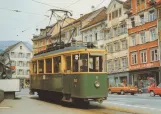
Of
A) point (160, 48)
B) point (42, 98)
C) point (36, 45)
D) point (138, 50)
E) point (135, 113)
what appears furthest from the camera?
point (36, 45)

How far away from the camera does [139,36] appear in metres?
51.1

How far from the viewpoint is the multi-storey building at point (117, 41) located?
179ft

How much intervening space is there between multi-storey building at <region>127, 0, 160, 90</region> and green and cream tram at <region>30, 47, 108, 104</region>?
92.6 ft

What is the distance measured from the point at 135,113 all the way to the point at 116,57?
42816 mm

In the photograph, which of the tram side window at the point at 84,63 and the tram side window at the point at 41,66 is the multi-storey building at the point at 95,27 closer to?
the tram side window at the point at 41,66

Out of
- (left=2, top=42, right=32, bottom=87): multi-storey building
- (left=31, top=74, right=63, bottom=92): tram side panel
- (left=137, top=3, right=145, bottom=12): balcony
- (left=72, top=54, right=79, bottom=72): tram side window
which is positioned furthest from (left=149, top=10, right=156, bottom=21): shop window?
(left=2, top=42, right=32, bottom=87): multi-storey building

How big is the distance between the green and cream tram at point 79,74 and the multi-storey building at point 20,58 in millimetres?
82472

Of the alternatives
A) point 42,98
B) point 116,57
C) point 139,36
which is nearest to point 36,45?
point 116,57

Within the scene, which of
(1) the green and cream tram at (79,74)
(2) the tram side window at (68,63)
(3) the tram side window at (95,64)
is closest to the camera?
(1) the green and cream tram at (79,74)

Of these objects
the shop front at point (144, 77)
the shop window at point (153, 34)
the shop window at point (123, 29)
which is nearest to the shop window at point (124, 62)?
the shop front at point (144, 77)

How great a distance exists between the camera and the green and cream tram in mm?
17469

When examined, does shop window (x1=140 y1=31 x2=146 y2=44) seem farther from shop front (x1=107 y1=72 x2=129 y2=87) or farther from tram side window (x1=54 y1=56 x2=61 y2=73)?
tram side window (x1=54 y1=56 x2=61 y2=73)

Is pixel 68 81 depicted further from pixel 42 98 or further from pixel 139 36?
pixel 139 36

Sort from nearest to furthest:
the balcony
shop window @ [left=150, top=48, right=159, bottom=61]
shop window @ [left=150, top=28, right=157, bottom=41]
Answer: shop window @ [left=150, top=48, right=159, bottom=61] < shop window @ [left=150, top=28, right=157, bottom=41] < the balcony
